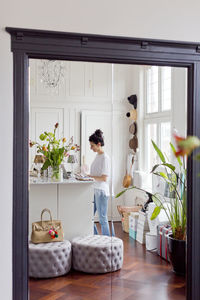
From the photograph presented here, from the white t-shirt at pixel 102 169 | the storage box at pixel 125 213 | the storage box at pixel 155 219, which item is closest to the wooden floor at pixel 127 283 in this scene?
the storage box at pixel 125 213

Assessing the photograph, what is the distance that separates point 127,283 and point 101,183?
82 cm

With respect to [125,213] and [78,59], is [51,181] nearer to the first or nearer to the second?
[125,213]

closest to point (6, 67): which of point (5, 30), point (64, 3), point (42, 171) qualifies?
point (5, 30)

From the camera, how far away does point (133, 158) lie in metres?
2.79

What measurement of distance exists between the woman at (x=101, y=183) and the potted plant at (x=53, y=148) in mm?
202

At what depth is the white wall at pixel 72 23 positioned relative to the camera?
89.1 inches

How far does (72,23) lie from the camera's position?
7.75 ft

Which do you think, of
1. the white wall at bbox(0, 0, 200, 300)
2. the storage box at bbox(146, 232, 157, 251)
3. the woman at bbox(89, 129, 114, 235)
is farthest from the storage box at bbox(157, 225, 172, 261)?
the white wall at bbox(0, 0, 200, 300)

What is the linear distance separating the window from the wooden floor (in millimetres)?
672

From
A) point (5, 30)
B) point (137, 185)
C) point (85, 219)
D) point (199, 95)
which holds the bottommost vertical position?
point (85, 219)

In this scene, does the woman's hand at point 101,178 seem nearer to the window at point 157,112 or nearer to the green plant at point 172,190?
the green plant at point 172,190

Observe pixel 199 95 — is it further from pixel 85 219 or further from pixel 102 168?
pixel 85 219

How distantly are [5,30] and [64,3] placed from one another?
44 centimetres

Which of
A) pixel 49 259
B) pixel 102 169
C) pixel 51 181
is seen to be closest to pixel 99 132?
pixel 102 169
